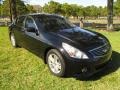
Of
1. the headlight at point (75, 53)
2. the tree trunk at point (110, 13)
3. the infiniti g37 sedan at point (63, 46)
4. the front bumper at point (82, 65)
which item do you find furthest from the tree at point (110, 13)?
the headlight at point (75, 53)

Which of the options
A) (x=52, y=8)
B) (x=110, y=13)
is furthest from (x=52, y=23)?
(x=52, y=8)

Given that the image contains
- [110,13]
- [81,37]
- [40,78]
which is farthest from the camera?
[110,13]

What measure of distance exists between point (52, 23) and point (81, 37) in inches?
53.0

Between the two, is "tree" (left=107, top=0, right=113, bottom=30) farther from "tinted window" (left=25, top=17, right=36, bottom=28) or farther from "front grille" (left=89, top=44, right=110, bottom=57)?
"front grille" (left=89, top=44, right=110, bottom=57)

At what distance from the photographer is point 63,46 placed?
534cm

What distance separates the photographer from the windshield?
6523mm

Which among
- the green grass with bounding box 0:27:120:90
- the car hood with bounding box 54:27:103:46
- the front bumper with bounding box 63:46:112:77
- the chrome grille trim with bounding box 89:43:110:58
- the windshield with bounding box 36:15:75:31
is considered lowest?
the green grass with bounding box 0:27:120:90

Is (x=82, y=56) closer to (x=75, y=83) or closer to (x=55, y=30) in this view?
(x=75, y=83)

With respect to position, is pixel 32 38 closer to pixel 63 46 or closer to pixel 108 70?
pixel 63 46

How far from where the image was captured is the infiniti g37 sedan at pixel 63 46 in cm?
516

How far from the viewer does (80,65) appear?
16.8 feet

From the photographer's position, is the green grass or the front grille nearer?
the green grass

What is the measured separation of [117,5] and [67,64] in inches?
1859

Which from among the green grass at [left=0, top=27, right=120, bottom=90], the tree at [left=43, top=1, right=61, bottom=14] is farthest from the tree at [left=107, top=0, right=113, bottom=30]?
the tree at [left=43, top=1, right=61, bottom=14]
